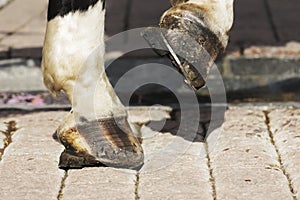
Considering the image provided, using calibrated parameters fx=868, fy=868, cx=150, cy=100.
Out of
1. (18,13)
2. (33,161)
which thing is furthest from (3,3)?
(33,161)

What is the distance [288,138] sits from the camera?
3188mm

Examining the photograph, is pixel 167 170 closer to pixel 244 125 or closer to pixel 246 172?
pixel 246 172

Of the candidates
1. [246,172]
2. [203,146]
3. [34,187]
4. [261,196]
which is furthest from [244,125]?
[34,187]

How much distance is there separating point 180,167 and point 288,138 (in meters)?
0.47

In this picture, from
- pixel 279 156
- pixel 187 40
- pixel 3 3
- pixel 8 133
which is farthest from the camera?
pixel 3 3

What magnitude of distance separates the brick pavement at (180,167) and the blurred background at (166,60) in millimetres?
421

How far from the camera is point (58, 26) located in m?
2.91

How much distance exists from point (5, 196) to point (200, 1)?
89 centimetres

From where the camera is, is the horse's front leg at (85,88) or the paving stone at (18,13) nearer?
the horse's front leg at (85,88)

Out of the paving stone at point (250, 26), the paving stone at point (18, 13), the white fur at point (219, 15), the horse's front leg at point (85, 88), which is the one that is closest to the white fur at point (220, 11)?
the white fur at point (219, 15)

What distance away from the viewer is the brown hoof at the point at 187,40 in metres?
2.74

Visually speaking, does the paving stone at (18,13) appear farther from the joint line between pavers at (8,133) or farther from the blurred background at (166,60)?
the joint line between pavers at (8,133)

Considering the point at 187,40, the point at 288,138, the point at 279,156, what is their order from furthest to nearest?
the point at 288,138 < the point at 279,156 < the point at 187,40

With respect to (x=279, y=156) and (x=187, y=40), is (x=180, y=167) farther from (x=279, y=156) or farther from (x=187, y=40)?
(x=187, y=40)
